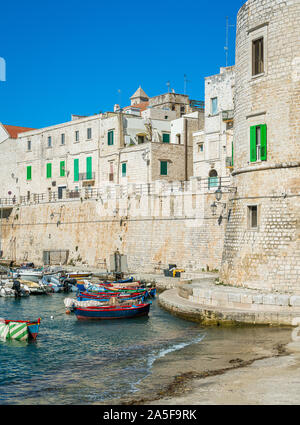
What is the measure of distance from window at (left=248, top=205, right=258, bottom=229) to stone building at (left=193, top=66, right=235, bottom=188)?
1449 cm

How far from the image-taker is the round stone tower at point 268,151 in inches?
695

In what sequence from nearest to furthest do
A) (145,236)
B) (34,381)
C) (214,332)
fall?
(34,381)
(214,332)
(145,236)

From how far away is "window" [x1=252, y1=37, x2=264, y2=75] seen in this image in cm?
1873

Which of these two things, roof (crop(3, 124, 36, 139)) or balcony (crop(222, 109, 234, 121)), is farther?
roof (crop(3, 124, 36, 139))

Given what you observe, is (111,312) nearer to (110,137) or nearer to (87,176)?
(110,137)

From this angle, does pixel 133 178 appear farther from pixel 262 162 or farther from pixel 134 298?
pixel 262 162

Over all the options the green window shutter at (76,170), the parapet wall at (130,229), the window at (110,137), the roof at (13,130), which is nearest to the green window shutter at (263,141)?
the parapet wall at (130,229)

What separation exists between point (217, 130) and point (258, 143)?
663 inches

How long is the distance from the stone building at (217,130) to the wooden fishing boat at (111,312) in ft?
48.5

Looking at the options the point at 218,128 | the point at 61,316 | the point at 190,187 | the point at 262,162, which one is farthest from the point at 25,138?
the point at 262,162

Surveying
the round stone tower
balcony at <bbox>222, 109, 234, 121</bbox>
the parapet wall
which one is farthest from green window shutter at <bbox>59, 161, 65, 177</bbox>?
the round stone tower

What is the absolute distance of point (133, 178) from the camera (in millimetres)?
40438

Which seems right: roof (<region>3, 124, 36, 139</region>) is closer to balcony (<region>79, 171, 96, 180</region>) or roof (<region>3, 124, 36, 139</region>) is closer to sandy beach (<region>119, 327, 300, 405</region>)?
balcony (<region>79, 171, 96, 180</region>)

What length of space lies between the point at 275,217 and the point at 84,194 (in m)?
23.6
